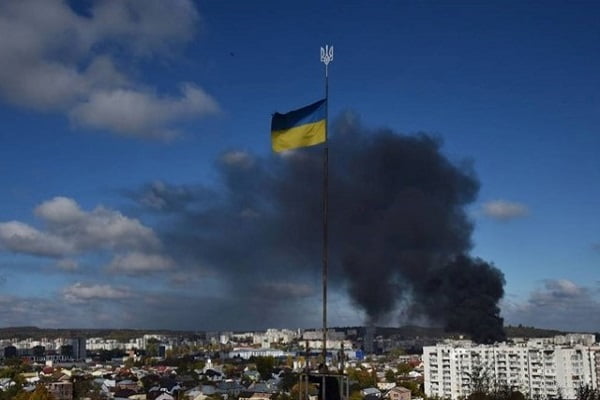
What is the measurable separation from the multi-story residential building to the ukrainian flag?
44180 millimetres

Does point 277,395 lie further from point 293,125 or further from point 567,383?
point 293,125

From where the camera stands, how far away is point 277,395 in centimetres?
5322

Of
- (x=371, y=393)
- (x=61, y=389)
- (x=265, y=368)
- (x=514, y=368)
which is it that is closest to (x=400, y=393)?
(x=371, y=393)

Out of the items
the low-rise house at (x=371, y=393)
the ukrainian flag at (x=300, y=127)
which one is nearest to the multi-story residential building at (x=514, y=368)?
the low-rise house at (x=371, y=393)

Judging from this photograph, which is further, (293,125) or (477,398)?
(477,398)

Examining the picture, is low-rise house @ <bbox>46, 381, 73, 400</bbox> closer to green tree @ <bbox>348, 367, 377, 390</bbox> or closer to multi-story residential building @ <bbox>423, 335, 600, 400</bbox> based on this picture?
green tree @ <bbox>348, 367, 377, 390</bbox>

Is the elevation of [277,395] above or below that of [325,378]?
below

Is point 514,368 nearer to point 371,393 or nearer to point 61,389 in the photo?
point 371,393

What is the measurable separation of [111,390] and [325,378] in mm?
55524

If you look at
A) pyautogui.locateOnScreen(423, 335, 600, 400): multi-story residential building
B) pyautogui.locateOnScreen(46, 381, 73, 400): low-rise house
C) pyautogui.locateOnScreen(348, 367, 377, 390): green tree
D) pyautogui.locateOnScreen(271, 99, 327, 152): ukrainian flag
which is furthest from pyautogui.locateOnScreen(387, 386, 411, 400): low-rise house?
pyautogui.locateOnScreen(271, 99, 327, 152): ukrainian flag

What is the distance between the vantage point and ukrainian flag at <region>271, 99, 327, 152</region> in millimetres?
10469

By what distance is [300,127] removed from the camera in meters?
10.7

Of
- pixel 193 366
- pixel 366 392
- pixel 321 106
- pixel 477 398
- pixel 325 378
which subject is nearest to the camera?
pixel 325 378

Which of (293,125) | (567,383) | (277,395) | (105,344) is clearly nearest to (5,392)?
(277,395)
